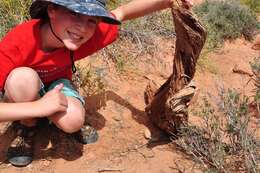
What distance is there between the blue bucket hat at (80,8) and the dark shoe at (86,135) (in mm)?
744

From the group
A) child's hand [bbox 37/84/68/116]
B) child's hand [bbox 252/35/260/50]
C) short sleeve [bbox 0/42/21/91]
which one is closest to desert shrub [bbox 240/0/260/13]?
child's hand [bbox 252/35/260/50]

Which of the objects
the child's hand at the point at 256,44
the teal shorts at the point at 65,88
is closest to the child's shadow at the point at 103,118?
the teal shorts at the point at 65,88

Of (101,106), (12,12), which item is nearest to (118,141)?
(101,106)

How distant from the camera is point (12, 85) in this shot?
2523 millimetres

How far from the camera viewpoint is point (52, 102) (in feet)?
8.17

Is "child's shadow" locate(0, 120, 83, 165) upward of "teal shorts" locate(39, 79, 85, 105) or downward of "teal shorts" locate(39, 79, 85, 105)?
downward

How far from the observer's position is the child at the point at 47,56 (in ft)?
7.99

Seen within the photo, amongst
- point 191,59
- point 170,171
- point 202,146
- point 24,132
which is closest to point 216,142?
point 202,146

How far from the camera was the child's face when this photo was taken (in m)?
2.44

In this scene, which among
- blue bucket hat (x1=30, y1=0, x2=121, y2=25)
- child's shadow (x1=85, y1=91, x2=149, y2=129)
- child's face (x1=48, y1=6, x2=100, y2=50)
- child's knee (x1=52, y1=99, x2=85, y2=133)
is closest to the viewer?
blue bucket hat (x1=30, y1=0, x2=121, y2=25)

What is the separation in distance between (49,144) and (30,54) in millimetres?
660

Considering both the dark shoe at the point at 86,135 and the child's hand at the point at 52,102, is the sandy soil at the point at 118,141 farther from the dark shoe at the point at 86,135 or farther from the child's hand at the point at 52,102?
the child's hand at the point at 52,102

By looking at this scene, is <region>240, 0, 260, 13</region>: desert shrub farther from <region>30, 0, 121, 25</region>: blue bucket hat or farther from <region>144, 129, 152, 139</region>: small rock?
<region>30, 0, 121, 25</region>: blue bucket hat

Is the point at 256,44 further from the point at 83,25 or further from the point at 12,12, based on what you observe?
the point at 83,25
